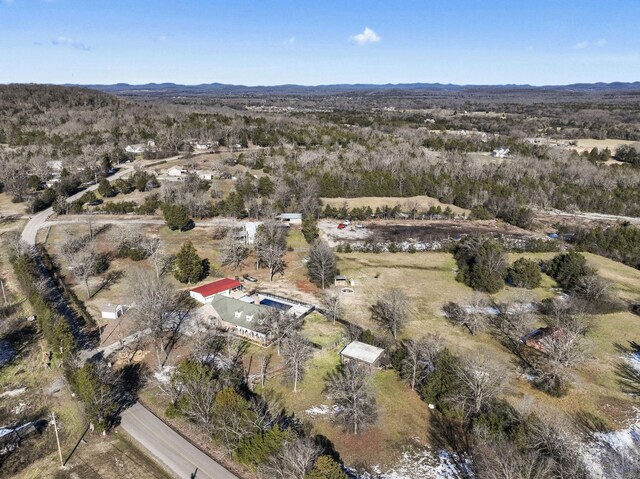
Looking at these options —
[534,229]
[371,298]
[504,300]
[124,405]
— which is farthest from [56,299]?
[534,229]

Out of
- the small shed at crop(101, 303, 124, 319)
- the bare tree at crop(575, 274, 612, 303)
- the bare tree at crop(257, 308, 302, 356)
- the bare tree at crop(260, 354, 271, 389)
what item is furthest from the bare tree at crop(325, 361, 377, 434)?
the bare tree at crop(575, 274, 612, 303)

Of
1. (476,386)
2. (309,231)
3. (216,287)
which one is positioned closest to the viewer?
(476,386)

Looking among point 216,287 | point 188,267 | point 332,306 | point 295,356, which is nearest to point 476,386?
point 295,356

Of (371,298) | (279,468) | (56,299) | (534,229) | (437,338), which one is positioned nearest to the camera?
(279,468)

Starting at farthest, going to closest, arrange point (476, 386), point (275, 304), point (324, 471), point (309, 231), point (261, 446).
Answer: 1. point (309, 231)
2. point (275, 304)
3. point (476, 386)
4. point (261, 446)
5. point (324, 471)

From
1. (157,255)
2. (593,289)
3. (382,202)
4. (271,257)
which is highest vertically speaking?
(271,257)

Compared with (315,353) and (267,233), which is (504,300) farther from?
(267,233)

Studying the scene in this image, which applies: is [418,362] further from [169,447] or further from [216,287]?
[216,287]
